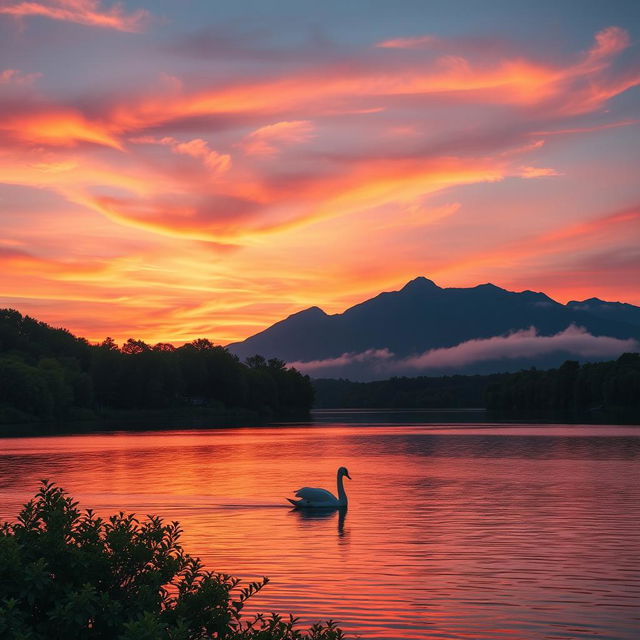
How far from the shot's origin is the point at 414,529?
1380 inches

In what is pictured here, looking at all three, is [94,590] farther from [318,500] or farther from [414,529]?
[318,500]

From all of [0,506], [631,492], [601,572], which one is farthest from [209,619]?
[631,492]

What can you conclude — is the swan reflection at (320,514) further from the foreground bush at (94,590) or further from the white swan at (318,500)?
the foreground bush at (94,590)

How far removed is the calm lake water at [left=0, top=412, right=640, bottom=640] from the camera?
2184 cm

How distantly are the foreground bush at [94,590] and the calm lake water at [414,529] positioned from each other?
7574 millimetres

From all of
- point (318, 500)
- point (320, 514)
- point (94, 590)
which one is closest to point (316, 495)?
point (318, 500)

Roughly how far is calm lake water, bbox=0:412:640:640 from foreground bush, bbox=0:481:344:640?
7.57 meters

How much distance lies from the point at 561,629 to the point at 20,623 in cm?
1275

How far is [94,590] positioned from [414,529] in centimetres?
2411

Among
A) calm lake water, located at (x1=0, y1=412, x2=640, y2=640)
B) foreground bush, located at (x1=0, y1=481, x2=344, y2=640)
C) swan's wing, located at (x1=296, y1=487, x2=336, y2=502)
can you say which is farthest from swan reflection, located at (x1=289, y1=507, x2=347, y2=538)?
foreground bush, located at (x1=0, y1=481, x2=344, y2=640)

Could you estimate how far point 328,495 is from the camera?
138ft

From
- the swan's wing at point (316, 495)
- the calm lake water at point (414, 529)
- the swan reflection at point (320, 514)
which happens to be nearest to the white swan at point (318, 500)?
the swan's wing at point (316, 495)

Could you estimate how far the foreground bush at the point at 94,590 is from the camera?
1204 centimetres

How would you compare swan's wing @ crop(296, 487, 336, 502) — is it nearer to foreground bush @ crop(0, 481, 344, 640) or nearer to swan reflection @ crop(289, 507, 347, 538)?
swan reflection @ crop(289, 507, 347, 538)
